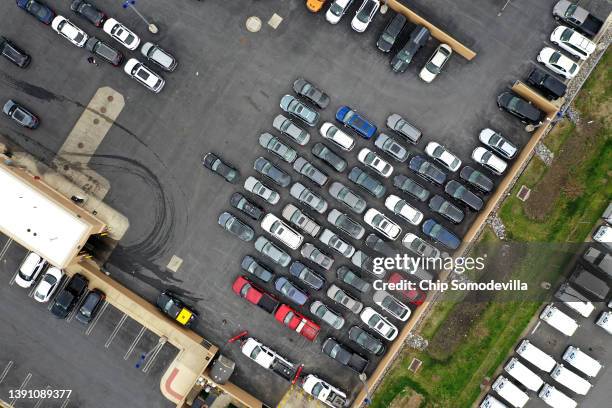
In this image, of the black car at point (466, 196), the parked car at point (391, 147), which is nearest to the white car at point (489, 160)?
the black car at point (466, 196)

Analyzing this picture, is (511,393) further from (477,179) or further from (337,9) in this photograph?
(337,9)

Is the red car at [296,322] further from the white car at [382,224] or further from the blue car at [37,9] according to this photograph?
the blue car at [37,9]

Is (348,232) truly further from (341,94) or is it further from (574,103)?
(574,103)

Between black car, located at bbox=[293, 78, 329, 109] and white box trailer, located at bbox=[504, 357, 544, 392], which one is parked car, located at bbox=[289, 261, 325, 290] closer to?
black car, located at bbox=[293, 78, 329, 109]

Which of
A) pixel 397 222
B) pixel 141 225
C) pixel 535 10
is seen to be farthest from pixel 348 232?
pixel 535 10

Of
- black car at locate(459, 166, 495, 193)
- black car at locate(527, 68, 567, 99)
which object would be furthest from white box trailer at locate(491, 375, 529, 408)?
→ black car at locate(527, 68, 567, 99)

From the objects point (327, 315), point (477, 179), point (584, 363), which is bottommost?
point (327, 315)

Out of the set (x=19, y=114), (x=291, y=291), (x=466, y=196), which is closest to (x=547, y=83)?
(x=466, y=196)
